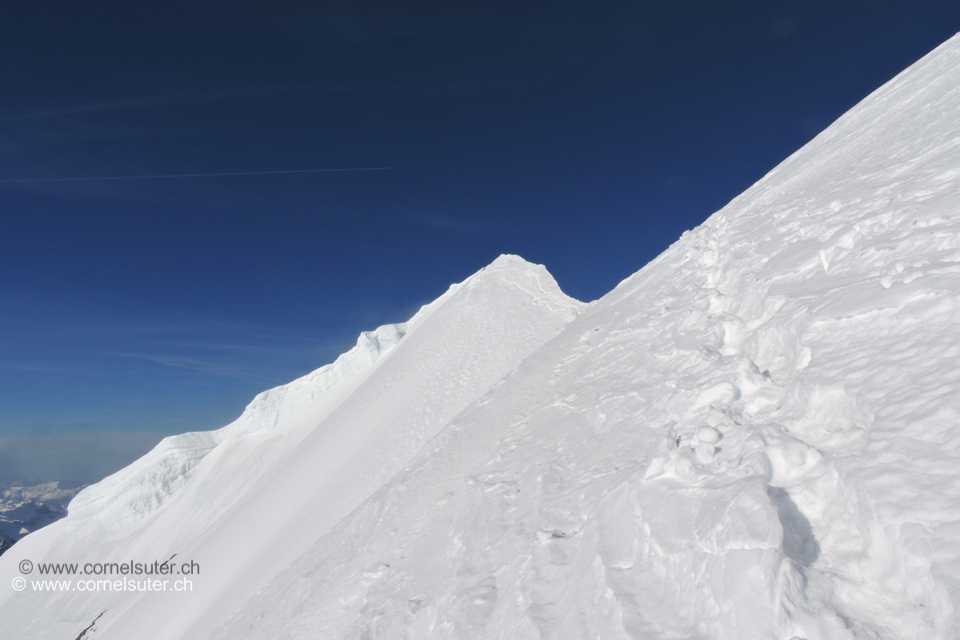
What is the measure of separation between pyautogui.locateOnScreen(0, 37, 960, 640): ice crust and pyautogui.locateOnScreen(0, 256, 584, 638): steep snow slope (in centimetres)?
124

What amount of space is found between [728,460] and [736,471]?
192 mm

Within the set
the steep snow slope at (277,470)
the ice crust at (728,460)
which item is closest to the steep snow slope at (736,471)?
the ice crust at (728,460)

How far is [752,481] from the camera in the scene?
3.50 metres

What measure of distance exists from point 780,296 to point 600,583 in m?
3.94

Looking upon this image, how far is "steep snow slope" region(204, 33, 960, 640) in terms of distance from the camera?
9.04 ft

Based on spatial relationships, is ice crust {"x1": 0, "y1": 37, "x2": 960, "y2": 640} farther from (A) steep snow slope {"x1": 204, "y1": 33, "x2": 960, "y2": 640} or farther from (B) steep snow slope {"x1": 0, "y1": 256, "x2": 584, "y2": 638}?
(B) steep snow slope {"x1": 0, "y1": 256, "x2": 584, "y2": 638}

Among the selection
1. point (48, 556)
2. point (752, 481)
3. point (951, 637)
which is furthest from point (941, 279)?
point (48, 556)

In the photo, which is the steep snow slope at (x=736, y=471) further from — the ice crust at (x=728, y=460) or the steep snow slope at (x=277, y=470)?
the steep snow slope at (x=277, y=470)

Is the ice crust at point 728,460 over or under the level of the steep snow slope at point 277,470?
under

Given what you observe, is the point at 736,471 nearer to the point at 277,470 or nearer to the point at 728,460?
the point at 728,460

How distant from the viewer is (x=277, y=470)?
2036 centimetres

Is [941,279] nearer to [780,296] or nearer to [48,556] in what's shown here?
[780,296]

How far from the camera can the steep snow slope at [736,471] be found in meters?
2.76

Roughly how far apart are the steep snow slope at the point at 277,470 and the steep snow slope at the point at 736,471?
598 cm
